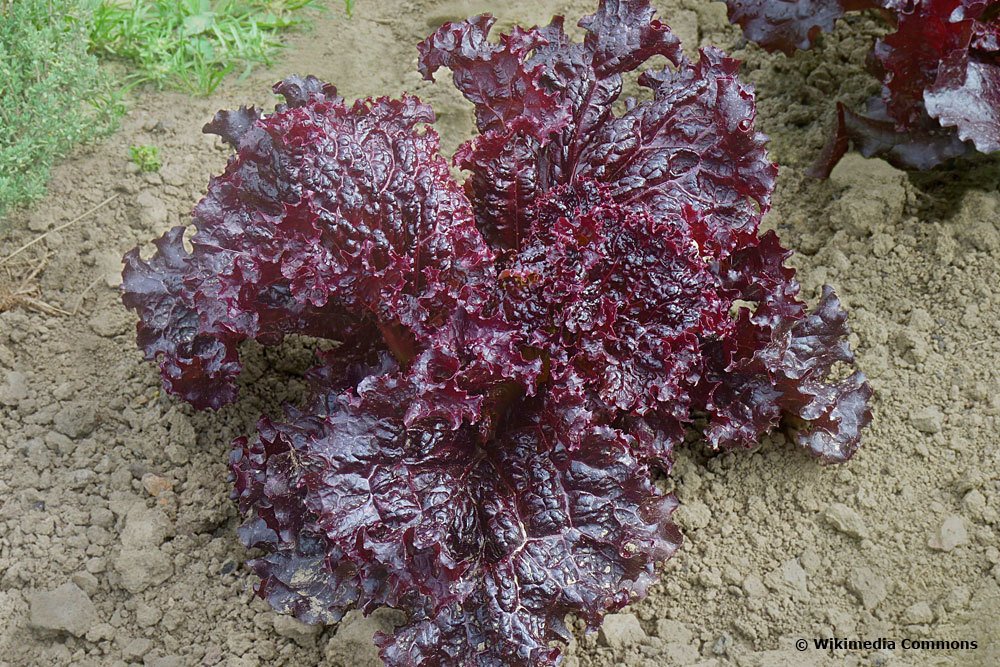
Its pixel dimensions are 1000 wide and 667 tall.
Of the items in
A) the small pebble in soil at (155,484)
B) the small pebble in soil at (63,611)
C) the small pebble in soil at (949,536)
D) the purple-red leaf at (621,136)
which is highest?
the purple-red leaf at (621,136)

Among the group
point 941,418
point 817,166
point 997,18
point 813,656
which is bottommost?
point 813,656

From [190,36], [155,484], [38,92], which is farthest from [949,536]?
[190,36]

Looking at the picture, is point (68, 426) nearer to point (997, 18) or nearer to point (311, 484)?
point (311, 484)

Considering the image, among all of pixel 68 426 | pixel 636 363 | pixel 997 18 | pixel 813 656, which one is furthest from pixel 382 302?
pixel 997 18

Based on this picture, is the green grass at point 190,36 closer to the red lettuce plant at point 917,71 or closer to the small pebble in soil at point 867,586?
the red lettuce plant at point 917,71

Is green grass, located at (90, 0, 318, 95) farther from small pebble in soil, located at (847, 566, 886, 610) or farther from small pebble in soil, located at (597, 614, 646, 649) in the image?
small pebble in soil, located at (847, 566, 886, 610)

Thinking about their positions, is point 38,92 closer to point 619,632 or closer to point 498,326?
point 498,326

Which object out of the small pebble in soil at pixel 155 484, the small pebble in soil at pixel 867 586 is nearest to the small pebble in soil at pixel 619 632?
the small pebble in soil at pixel 867 586
